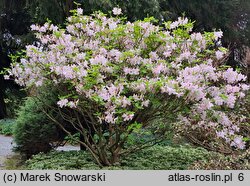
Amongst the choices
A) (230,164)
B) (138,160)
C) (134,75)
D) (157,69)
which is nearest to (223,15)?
(138,160)

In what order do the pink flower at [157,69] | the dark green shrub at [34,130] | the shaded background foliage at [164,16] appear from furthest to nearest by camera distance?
the shaded background foliage at [164,16]
the dark green shrub at [34,130]
the pink flower at [157,69]

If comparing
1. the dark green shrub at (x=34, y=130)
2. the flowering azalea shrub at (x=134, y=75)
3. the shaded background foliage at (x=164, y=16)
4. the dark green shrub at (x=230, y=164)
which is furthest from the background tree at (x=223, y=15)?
the dark green shrub at (x=230, y=164)

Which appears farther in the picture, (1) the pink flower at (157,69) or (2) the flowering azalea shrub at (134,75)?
(1) the pink flower at (157,69)

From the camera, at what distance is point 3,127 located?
44.6 feet

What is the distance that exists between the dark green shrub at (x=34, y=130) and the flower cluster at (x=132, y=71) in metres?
1.77

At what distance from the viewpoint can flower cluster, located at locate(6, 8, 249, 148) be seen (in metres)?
4.38

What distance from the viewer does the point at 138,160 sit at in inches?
230

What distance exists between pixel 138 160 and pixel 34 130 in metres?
2.08

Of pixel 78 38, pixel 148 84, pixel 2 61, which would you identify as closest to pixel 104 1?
pixel 78 38

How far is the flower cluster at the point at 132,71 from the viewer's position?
438 centimetres

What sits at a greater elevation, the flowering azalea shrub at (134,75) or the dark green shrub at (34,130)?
the flowering azalea shrub at (134,75)

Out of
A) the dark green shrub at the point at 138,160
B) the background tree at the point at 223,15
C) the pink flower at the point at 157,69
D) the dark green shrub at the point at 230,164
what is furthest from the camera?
the background tree at the point at 223,15

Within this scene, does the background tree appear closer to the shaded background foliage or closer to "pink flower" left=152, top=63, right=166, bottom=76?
the shaded background foliage

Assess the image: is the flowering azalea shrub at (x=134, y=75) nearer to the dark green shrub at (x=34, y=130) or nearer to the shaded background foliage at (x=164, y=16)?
the dark green shrub at (x=34, y=130)
